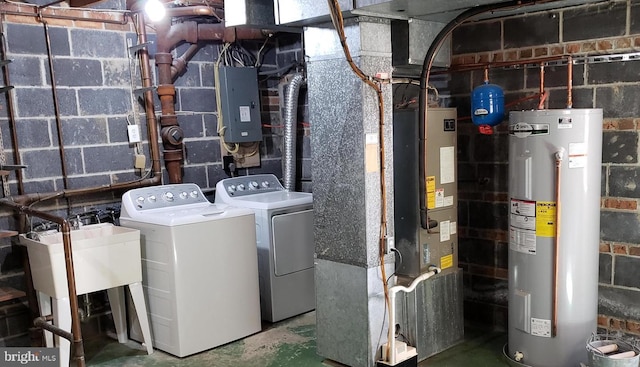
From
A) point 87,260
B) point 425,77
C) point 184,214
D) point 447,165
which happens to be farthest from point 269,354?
point 425,77

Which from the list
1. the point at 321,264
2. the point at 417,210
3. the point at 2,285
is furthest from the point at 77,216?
the point at 417,210

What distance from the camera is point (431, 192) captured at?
3.46 metres

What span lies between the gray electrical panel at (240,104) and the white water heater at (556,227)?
2291mm

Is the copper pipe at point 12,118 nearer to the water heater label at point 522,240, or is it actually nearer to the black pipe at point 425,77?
the black pipe at point 425,77

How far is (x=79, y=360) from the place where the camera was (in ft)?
9.71

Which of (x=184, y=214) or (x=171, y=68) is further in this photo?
(x=171, y=68)

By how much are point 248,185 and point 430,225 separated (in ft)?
5.66

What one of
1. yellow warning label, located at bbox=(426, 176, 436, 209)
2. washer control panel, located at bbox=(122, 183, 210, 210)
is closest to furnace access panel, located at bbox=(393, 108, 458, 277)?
yellow warning label, located at bbox=(426, 176, 436, 209)

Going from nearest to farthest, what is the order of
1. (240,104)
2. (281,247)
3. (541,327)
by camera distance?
(541,327)
(281,247)
(240,104)

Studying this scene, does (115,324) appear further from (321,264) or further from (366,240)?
(366,240)

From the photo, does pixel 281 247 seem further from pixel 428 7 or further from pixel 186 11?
pixel 428 7

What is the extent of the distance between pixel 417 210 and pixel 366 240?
0.48 m

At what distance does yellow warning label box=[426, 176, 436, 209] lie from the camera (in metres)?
3.44

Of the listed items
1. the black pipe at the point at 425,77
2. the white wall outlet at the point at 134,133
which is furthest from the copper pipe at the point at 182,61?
the black pipe at the point at 425,77
